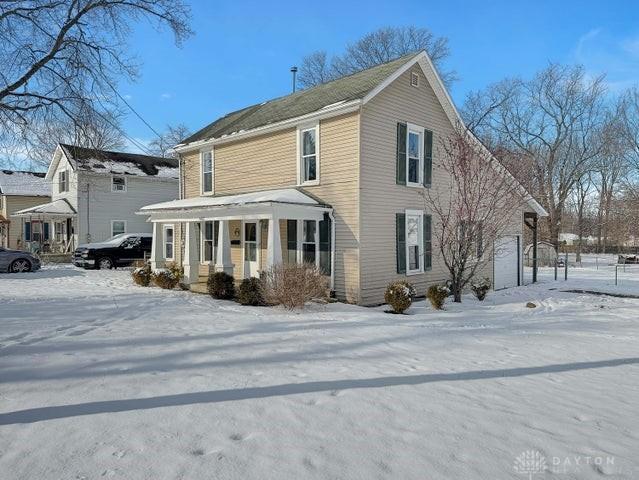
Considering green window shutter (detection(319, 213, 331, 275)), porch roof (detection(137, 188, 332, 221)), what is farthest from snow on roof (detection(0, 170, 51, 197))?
green window shutter (detection(319, 213, 331, 275))

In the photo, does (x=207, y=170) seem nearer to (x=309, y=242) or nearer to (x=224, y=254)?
(x=224, y=254)

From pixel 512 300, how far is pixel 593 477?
486 inches

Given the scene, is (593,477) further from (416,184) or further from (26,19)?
(26,19)

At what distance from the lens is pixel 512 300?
14.8 meters

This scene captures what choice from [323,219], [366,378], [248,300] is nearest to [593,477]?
[366,378]

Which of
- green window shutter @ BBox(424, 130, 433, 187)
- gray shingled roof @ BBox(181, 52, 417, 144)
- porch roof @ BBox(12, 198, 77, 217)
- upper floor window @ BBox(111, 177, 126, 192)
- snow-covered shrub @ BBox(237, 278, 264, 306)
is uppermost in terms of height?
gray shingled roof @ BBox(181, 52, 417, 144)

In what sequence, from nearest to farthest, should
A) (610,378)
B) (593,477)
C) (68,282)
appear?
1. (593,477)
2. (610,378)
3. (68,282)

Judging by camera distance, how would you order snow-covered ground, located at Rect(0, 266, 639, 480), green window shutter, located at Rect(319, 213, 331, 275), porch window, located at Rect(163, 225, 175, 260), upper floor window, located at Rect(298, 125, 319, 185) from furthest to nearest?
porch window, located at Rect(163, 225, 175, 260)
upper floor window, located at Rect(298, 125, 319, 185)
green window shutter, located at Rect(319, 213, 331, 275)
snow-covered ground, located at Rect(0, 266, 639, 480)

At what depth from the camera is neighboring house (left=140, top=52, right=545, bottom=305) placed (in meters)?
12.5

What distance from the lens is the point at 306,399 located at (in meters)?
4.50

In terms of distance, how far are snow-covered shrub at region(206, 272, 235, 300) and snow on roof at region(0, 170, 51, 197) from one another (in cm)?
2923

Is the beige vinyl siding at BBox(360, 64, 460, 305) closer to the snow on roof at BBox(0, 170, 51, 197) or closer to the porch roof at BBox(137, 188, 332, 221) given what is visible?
the porch roof at BBox(137, 188, 332, 221)

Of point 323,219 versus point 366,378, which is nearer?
point 366,378

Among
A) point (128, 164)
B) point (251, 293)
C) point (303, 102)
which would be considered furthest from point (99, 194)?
point (251, 293)
